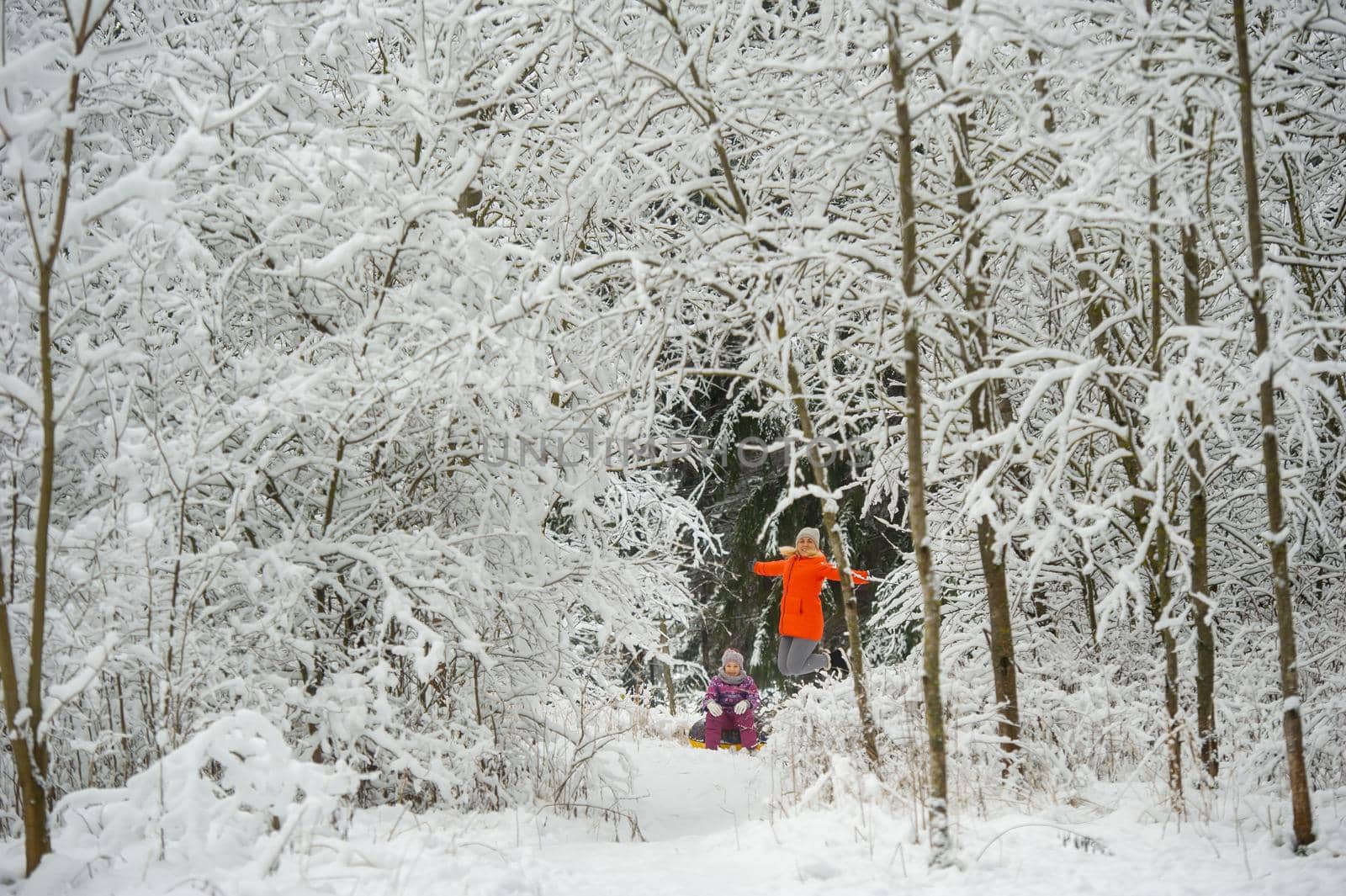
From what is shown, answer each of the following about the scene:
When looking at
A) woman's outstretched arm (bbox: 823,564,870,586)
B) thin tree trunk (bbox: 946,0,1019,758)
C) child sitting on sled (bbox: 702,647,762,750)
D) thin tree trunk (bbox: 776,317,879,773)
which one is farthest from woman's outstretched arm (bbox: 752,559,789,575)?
thin tree trunk (bbox: 946,0,1019,758)

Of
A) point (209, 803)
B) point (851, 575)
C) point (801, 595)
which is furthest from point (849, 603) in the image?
point (209, 803)

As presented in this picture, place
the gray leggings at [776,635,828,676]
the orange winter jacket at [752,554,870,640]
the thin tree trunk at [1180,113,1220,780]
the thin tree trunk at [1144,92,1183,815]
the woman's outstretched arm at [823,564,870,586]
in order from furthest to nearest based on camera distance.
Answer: the gray leggings at [776,635,828,676] → the orange winter jacket at [752,554,870,640] → the woman's outstretched arm at [823,564,870,586] → the thin tree trunk at [1180,113,1220,780] → the thin tree trunk at [1144,92,1183,815]

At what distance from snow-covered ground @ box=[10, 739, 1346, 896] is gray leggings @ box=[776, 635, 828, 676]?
3149 mm

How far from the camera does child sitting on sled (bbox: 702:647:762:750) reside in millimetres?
8086

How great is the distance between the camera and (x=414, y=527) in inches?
181

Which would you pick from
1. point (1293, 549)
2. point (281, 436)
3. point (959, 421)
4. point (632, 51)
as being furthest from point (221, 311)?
point (1293, 549)

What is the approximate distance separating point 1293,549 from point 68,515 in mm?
5198

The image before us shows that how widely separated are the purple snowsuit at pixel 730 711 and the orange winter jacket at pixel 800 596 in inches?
50.2

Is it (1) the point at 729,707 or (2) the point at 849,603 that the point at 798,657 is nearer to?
(1) the point at 729,707

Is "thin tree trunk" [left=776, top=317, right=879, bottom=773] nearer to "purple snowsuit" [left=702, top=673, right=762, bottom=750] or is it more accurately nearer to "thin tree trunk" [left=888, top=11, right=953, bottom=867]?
"thin tree trunk" [left=888, top=11, right=953, bottom=867]

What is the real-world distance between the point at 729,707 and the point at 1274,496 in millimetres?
5828

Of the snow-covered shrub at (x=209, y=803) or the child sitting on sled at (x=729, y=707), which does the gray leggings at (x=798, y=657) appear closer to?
the child sitting on sled at (x=729, y=707)

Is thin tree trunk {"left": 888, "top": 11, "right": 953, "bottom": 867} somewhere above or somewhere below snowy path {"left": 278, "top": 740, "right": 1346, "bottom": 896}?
above

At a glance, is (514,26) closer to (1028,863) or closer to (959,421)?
(959,421)
